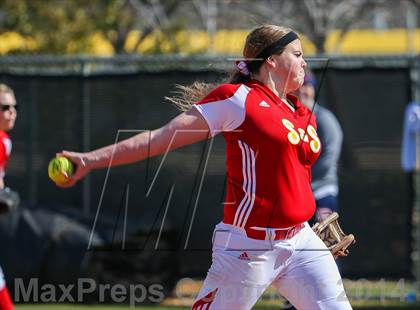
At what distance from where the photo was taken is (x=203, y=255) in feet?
31.6

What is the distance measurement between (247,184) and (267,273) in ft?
1.46

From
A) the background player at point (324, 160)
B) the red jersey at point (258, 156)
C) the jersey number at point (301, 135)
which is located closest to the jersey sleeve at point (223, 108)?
the red jersey at point (258, 156)

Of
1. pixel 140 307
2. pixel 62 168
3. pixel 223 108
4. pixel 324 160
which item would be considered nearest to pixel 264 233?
pixel 223 108

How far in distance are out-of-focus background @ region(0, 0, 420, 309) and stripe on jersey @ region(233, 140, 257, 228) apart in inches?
174

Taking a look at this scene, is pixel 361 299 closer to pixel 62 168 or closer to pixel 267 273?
pixel 267 273

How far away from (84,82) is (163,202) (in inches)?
59.8

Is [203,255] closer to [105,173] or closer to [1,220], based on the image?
[105,173]

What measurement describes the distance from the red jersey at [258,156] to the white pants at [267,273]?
4.0 inches

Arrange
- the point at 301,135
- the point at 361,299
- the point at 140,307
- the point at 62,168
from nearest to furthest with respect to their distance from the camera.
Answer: the point at 62,168
the point at 301,135
the point at 140,307
the point at 361,299

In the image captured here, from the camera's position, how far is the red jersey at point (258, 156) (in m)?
4.60

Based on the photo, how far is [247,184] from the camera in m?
4.67

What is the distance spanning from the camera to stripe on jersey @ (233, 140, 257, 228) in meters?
4.64

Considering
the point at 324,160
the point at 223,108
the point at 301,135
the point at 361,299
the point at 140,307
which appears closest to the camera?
the point at 223,108

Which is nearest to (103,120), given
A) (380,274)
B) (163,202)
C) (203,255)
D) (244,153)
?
Result: (163,202)
